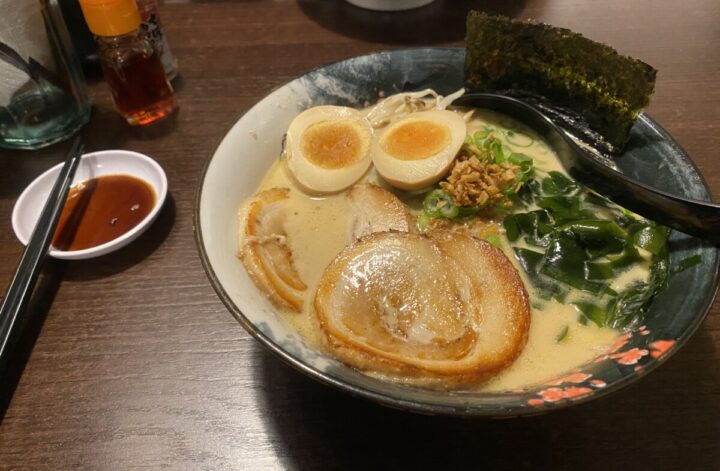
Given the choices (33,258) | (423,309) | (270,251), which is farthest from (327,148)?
(33,258)

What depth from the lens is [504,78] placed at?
1.51m

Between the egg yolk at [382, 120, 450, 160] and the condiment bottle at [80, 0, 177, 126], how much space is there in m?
0.94

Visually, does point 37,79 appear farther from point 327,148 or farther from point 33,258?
point 327,148

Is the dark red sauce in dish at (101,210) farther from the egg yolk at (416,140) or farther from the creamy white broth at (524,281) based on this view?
the egg yolk at (416,140)

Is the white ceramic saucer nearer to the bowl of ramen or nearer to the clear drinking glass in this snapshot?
the clear drinking glass

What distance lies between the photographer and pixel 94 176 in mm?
1713

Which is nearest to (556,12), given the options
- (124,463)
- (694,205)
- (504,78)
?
(504,78)

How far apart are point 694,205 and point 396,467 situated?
78cm

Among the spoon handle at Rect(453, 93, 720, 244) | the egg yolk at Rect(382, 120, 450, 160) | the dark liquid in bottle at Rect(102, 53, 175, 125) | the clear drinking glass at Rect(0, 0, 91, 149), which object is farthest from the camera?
the dark liquid in bottle at Rect(102, 53, 175, 125)

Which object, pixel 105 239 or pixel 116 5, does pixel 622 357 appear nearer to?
pixel 105 239

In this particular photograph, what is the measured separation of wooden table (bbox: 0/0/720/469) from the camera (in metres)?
1.05

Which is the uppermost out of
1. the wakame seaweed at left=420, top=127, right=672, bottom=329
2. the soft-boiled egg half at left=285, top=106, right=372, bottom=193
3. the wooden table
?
the soft-boiled egg half at left=285, top=106, right=372, bottom=193

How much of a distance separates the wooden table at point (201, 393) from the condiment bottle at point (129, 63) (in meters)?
0.10

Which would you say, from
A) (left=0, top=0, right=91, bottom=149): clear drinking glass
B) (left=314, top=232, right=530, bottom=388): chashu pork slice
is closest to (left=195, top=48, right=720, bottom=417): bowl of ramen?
(left=314, top=232, right=530, bottom=388): chashu pork slice
